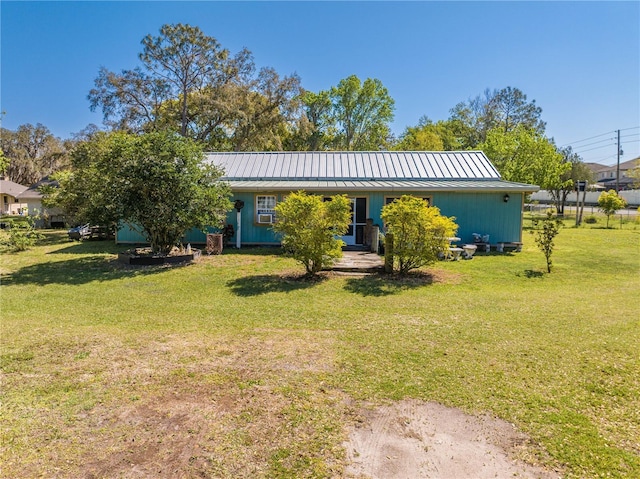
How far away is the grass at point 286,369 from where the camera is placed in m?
3.01

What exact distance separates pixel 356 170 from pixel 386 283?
29.2ft

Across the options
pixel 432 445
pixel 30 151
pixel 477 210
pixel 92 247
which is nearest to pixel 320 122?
pixel 477 210

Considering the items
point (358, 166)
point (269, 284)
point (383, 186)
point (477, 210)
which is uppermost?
point (358, 166)

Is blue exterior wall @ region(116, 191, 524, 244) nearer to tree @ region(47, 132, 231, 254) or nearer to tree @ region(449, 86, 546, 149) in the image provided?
tree @ region(47, 132, 231, 254)

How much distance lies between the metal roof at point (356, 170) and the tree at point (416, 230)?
4.53 meters

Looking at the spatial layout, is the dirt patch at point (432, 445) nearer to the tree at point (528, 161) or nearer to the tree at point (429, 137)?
the tree at point (528, 161)

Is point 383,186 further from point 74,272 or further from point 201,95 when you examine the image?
point 201,95

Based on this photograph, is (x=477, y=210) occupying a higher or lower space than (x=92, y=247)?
higher

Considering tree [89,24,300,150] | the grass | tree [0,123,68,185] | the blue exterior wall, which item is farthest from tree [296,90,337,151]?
tree [0,123,68,185]

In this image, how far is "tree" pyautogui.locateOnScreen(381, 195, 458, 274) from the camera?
937 centimetres

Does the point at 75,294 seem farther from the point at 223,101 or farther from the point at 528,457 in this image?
the point at 223,101

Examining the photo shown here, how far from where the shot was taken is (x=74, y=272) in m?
10.3

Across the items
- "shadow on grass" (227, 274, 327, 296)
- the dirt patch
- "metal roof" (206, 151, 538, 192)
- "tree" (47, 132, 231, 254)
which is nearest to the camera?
the dirt patch

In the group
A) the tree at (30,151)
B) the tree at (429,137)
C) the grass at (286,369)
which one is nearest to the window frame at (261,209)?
the grass at (286,369)
